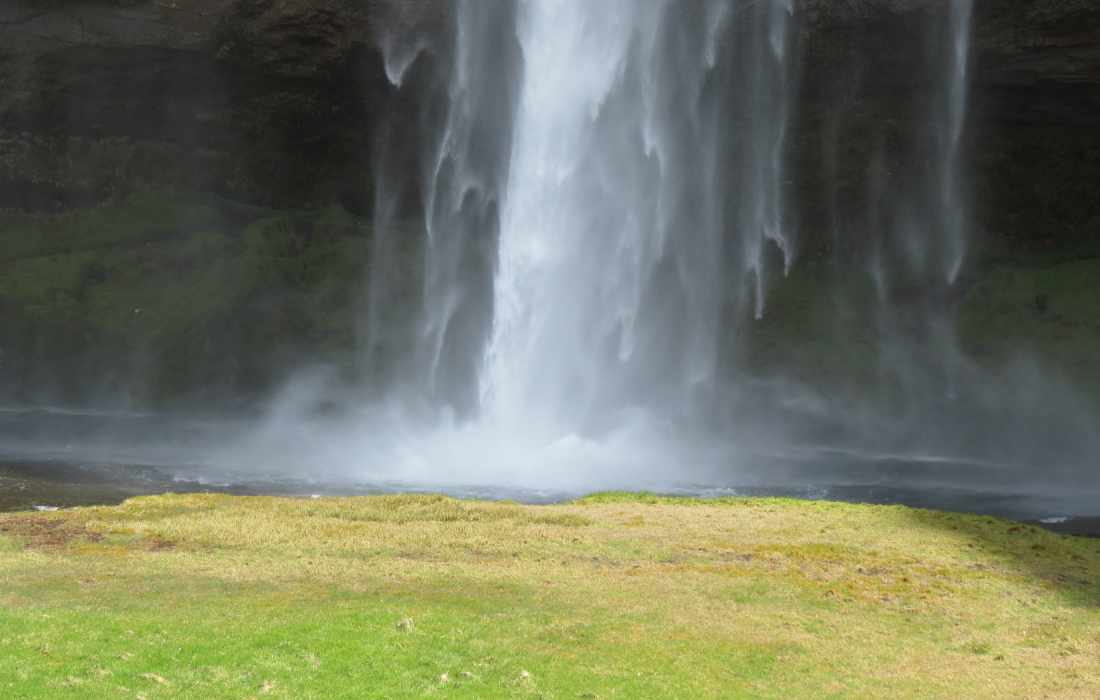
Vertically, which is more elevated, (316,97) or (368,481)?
(316,97)

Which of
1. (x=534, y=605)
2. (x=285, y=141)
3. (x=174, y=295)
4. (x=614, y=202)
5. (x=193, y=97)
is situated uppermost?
(x=193, y=97)

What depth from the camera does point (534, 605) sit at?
18.4 meters

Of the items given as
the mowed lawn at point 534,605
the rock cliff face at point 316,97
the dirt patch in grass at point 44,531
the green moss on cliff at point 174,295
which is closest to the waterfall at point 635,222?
the rock cliff face at point 316,97

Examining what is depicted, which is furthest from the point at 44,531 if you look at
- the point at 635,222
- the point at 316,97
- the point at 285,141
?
the point at 285,141

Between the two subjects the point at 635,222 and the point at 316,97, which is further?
the point at 316,97

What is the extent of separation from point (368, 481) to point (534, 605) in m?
19.9

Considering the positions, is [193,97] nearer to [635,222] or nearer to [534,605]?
[635,222]

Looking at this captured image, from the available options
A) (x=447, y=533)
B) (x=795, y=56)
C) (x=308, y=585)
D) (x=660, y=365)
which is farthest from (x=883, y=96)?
(x=308, y=585)

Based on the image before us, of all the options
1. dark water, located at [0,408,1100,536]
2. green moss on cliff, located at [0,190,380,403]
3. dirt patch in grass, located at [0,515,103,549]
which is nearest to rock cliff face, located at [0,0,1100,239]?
green moss on cliff, located at [0,190,380,403]

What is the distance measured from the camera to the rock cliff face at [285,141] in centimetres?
6012

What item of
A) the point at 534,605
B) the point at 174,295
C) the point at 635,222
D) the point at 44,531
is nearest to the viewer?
the point at 534,605

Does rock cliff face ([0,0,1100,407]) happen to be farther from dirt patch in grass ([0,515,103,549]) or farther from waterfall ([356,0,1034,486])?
dirt patch in grass ([0,515,103,549])

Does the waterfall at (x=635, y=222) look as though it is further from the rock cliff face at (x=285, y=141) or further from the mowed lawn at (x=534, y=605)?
the mowed lawn at (x=534, y=605)

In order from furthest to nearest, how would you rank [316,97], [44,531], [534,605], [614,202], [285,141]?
[285,141] < [316,97] < [614,202] < [44,531] < [534,605]
